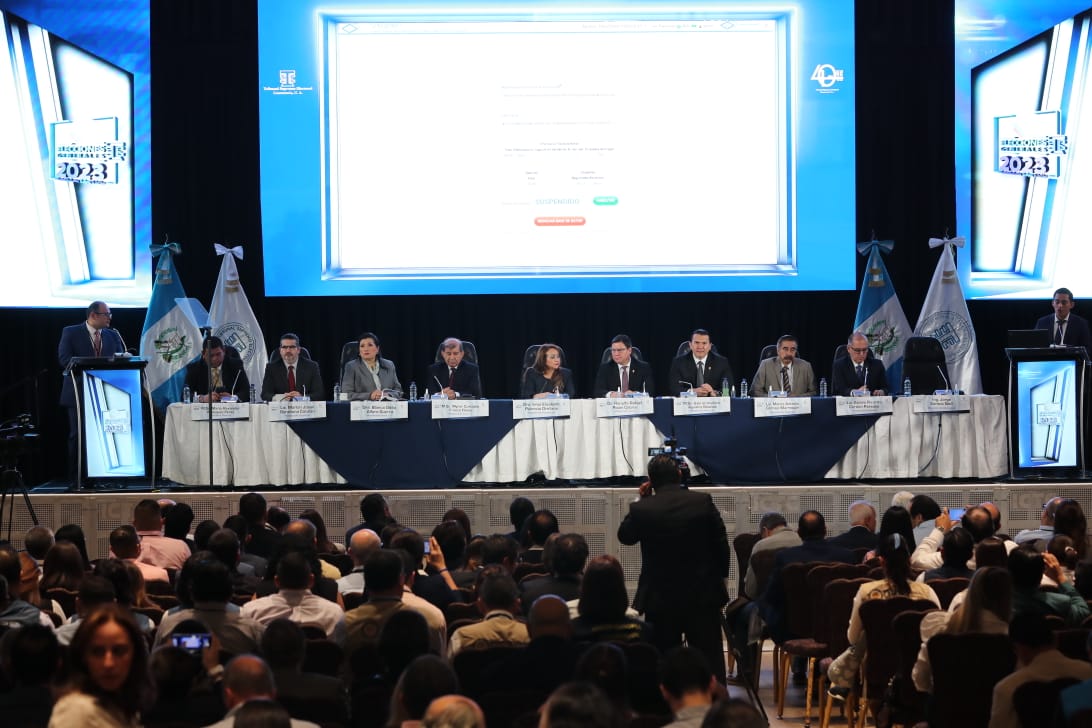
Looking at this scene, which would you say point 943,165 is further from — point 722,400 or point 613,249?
point 722,400

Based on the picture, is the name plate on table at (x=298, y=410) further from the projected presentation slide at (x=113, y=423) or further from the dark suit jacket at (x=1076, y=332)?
the dark suit jacket at (x=1076, y=332)

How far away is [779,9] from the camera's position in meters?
11.9

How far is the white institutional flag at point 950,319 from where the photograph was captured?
38.4 feet

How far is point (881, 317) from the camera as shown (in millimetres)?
11945

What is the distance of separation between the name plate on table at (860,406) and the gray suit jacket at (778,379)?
27.7 inches

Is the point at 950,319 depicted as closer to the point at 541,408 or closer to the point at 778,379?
the point at 778,379

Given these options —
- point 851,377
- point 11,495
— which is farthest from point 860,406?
point 11,495

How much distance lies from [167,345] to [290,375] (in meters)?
Result: 1.59

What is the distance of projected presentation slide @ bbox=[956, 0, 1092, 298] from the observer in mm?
12523

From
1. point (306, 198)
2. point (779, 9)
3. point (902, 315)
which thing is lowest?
point (902, 315)

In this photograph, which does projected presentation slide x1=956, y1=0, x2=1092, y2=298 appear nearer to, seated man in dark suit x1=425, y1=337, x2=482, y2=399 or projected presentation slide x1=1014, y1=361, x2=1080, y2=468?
projected presentation slide x1=1014, y1=361, x2=1080, y2=468

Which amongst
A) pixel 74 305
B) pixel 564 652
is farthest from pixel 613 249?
pixel 564 652

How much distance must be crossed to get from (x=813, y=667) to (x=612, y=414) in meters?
3.37

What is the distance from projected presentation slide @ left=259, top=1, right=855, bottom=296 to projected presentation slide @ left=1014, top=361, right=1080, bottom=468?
2.44 m
